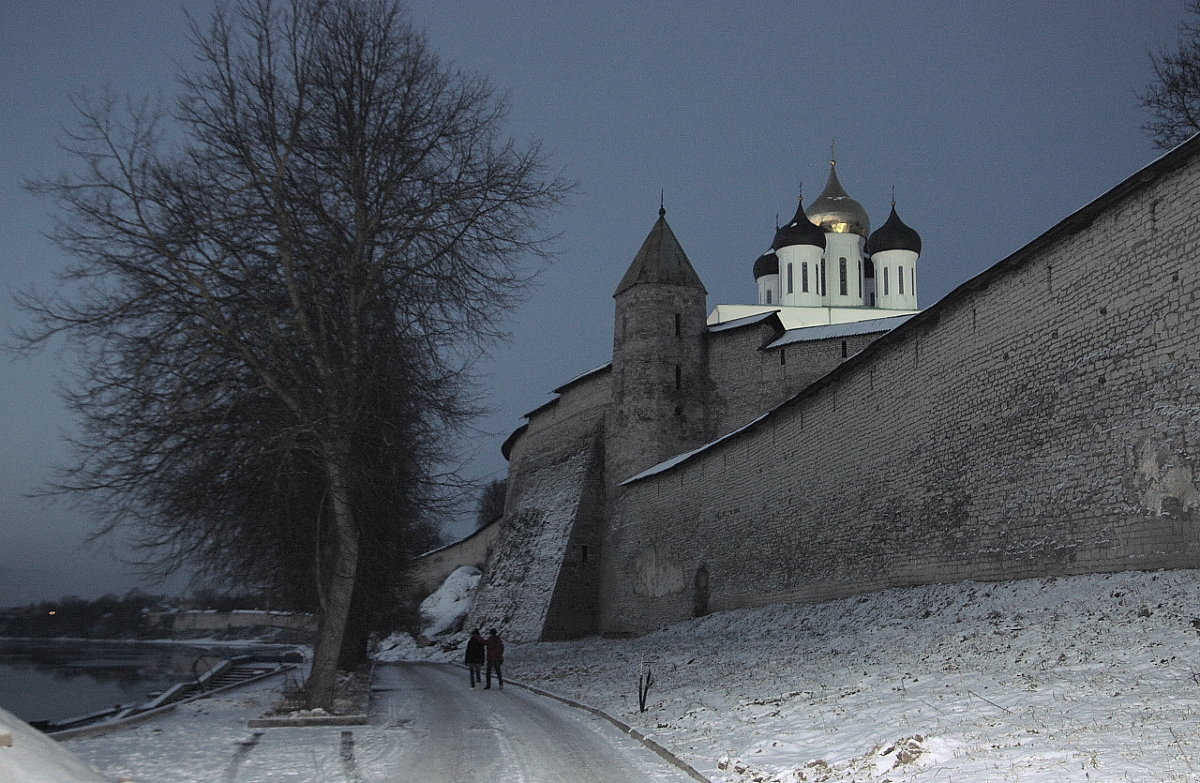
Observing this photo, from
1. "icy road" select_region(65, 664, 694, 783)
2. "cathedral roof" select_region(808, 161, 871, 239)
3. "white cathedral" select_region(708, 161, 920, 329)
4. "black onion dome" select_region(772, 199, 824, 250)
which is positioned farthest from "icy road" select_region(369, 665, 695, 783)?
"cathedral roof" select_region(808, 161, 871, 239)

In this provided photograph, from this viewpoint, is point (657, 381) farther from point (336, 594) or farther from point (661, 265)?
point (336, 594)

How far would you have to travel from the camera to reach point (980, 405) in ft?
41.3

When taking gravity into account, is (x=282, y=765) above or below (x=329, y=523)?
below

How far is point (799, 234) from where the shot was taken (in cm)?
5034

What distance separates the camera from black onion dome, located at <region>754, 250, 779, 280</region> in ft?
173

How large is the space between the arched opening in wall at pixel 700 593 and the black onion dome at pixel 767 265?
32661 millimetres

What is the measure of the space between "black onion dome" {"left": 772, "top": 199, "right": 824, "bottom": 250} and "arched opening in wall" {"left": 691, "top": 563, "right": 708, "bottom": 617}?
1231 inches

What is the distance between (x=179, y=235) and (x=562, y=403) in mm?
24260

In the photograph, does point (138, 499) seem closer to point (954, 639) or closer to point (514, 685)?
point (514, 685)

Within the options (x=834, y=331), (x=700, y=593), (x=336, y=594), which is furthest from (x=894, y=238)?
(x=336, y=594)

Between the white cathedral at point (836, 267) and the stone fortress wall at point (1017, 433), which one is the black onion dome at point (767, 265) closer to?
the white cathedral at point (836, 267)

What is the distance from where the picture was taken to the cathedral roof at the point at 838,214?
52281 mm

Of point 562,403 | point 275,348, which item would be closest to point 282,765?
point 275,348

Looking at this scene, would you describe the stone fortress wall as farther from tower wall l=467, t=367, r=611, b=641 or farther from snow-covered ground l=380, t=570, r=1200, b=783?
tower wall l=467, t=367, r=611, b=641
